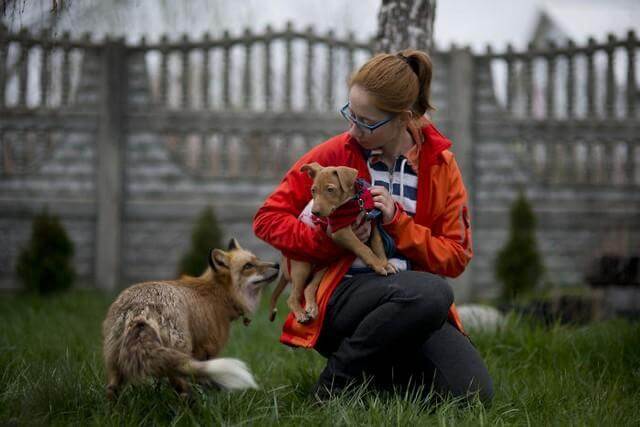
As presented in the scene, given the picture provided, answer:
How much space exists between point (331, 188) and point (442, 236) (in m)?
0.71

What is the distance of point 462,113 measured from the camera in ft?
29.6

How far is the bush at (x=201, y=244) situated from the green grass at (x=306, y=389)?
8.79 ft

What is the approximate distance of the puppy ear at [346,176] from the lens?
343 cm

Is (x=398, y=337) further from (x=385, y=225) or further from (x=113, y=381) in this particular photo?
(x=113, y=381)

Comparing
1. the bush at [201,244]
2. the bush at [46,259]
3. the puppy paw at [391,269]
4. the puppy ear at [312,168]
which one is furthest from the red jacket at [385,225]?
the bush at [46,259]

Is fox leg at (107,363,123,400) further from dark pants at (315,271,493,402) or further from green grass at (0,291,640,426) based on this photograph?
dark pants at (315,271,493,402)

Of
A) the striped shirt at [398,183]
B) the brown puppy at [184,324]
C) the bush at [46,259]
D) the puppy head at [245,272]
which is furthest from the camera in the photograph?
the bush at [46,259]

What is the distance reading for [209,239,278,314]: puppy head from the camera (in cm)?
396

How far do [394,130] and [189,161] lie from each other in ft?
19.7

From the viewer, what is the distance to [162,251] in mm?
9266

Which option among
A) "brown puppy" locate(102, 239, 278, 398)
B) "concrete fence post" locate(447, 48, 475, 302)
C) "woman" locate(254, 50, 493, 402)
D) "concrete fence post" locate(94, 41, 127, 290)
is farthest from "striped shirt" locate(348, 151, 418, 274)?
"concrete fence post" locate(94, 41, 127, 290)

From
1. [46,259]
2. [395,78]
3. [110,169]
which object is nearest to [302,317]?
[395,78]

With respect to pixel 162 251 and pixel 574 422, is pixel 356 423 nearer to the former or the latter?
pixel 574 422

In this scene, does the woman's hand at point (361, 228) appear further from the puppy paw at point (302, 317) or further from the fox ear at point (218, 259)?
the fox ear at point (218, 259)
